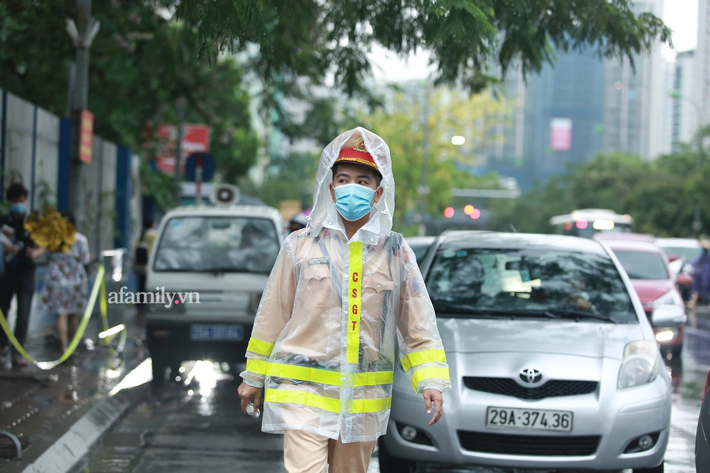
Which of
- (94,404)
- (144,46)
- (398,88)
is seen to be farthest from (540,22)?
(398,88)

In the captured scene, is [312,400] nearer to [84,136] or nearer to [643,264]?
[84,136]

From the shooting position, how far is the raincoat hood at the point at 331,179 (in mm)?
3541

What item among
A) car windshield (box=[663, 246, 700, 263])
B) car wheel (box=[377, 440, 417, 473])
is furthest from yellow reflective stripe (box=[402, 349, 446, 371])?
car windshield (box=[663, 246, 700, 263])

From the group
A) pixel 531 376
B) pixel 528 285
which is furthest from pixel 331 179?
pixel 528 285

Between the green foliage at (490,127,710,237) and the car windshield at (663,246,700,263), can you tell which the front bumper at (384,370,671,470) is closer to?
the car windshield at (663,246,700,263)

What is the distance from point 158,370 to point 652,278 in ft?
21.9

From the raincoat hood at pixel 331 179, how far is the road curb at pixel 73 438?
8.65ft

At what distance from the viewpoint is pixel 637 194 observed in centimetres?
4797

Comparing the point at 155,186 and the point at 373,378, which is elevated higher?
the point at 155,186

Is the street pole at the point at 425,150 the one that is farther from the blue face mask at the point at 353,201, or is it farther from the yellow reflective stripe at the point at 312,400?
the yellow reflective stripe at the point at 312,400

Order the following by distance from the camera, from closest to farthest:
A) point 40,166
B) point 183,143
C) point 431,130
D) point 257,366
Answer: point 257,366 → point 40,166 → point 183,143 → point 431,130

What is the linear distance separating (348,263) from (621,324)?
2.87m

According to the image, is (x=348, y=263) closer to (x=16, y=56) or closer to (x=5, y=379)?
(x=5, y=379)

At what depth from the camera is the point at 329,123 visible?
16734mm
